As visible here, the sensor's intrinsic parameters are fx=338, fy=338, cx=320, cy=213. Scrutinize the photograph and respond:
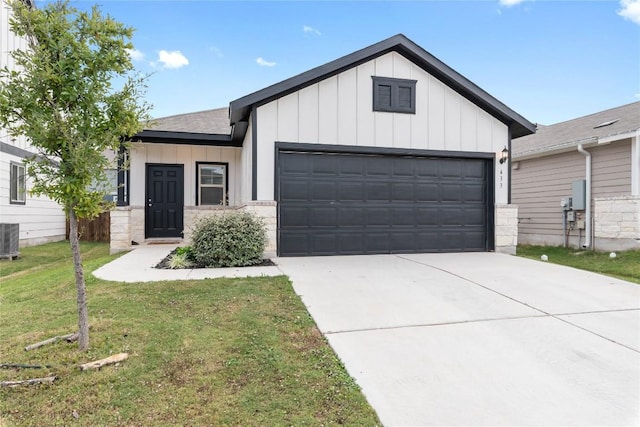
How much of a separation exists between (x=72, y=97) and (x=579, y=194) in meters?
11.9

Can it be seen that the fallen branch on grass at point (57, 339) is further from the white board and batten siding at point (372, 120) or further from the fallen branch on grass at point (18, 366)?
the white board and batten siding at point (372, 120)

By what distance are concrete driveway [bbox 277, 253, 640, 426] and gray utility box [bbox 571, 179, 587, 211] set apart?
505 cm

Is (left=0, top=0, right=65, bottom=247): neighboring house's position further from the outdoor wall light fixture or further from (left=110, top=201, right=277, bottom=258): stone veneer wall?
the outdoor wall light fixture

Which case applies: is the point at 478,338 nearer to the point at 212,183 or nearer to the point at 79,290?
the point at 79,290

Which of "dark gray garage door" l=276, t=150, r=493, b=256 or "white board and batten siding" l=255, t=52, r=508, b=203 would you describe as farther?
"dark gray garage door" l=276, t=150, r=493, b=256

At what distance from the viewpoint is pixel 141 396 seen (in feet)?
7.31

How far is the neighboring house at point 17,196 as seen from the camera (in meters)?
9.45

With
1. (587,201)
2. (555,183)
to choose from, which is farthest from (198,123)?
(587,201)

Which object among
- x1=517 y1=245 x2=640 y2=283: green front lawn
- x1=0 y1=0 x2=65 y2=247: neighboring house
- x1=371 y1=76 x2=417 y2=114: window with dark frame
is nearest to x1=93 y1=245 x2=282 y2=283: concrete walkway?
x1=0 y1=0 x2=65 y2=247: neighboring house

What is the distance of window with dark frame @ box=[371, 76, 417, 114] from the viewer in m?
7.75

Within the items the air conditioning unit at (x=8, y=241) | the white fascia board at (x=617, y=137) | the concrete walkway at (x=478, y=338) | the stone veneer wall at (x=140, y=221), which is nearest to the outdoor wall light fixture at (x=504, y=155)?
the white fascia board at (x=617, y=137)

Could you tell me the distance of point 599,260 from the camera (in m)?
8.12

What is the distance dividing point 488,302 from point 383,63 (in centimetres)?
584

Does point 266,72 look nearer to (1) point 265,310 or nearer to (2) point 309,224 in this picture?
(2) point 309,224
